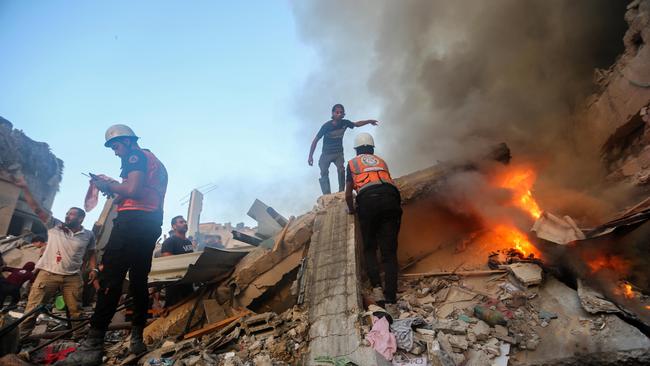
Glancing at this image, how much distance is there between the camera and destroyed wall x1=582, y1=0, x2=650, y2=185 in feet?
16.2

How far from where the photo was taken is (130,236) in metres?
2.83

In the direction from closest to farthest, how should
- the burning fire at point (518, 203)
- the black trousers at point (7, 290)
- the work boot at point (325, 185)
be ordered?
the burning fire at point (518, 203)
the black trousers at point (7, 290)
the work boot at point (325, 185)

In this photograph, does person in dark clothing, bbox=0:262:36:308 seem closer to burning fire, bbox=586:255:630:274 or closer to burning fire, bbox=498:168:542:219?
burning fire, bbox=586:255:630:274

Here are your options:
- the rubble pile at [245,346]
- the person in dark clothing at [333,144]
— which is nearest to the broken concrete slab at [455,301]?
the rubble pile at [245,346]

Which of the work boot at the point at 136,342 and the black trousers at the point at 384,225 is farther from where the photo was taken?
the black trousers at the point at 384,225

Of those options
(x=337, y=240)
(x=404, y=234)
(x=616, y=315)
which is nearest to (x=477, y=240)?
(x=404, y=234)

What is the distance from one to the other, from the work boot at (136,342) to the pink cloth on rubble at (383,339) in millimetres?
2181

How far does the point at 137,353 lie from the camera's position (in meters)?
2.85

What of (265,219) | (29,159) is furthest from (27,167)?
(265,219)

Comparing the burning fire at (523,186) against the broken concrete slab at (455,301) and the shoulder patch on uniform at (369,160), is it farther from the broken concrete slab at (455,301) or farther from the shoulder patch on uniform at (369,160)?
the shoulder patch on uniform at (369,160)

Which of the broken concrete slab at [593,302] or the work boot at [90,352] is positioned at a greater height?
the broken concrete slab at [593,302]

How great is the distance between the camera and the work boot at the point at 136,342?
284cm

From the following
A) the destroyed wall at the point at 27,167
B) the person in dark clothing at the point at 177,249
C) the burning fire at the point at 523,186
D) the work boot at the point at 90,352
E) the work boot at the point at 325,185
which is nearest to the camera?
the work boot at the point at 90,352

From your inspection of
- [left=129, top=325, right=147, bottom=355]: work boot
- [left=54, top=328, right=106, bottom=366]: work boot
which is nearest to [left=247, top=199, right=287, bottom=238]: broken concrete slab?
[left=129, top=325, right=147, bottom=355]: work boot
